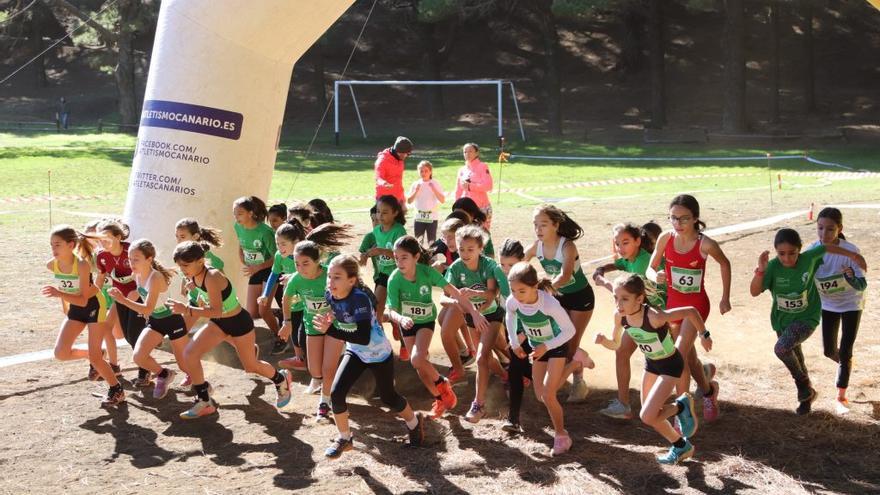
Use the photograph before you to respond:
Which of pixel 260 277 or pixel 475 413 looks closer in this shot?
pixel 475 413

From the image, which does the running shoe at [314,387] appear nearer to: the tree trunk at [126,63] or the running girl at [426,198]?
the running girl at [426,198]

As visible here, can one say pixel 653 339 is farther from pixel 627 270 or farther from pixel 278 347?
pixel 278 347

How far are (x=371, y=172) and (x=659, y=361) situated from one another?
2205cm

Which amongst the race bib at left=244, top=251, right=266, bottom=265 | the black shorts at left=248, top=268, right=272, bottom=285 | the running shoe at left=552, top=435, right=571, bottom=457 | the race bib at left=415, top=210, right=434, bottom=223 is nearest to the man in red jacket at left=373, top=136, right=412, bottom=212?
the race bib at left=415, top=210, right=434, bottom=223

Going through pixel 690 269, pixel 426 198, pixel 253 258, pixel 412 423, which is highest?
pixel 426 198

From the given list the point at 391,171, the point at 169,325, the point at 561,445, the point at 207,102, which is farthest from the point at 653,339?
the point at 391,171

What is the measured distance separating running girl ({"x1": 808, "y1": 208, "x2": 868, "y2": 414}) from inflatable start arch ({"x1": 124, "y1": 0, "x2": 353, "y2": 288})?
537cm

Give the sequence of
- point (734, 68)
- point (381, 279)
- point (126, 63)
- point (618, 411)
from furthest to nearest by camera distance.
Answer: point (126, 63) → point (734, 68) → point (381, 279) → point (618, 411)

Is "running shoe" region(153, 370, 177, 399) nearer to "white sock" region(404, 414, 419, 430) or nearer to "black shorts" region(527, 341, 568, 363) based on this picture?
"white sock" region(404, 414, 419, 430)

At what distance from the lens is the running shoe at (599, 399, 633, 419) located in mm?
7680

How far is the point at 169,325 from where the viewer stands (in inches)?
323

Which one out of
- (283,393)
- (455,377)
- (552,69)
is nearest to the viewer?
(283,393)

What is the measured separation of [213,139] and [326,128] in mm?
32645

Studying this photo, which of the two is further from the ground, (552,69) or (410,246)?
(552,69)
